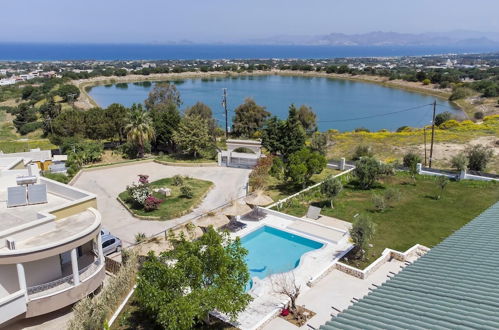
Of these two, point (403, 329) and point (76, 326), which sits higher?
point (403, 329)

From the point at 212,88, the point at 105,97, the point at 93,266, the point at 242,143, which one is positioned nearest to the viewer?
the point at 93,266

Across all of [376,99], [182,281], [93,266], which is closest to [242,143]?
[93,266]

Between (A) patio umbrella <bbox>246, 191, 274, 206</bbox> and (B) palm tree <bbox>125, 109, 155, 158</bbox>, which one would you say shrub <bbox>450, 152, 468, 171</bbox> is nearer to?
(A) patio umbrella <bbox>246, 191, 274, 206</bbox>

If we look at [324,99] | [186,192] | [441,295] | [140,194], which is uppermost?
[441,295]

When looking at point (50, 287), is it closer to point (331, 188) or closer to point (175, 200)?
point (175, 200)

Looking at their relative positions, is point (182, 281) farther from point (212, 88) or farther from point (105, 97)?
point (212, 88)

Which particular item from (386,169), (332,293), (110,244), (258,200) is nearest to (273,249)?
(258,200)
